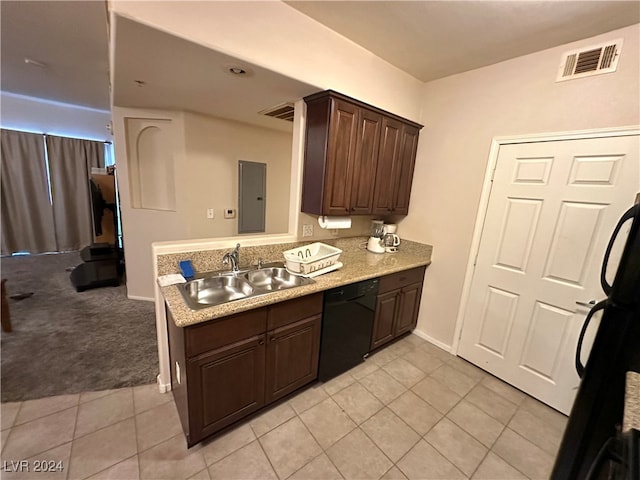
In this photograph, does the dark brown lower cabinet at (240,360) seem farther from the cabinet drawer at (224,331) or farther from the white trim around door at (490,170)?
the white trim around door at (490,170)

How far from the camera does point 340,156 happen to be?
2.08 metres

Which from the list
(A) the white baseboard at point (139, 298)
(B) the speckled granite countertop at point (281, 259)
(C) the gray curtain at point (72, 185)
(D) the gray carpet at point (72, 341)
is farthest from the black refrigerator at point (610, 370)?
(C) the gray curtain at point (72, 185)

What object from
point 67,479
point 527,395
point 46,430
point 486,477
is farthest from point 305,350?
point 527,395

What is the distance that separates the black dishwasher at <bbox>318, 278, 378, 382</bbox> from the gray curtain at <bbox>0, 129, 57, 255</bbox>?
5.82 metres

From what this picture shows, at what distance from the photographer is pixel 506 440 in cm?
175

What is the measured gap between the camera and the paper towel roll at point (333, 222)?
226cm

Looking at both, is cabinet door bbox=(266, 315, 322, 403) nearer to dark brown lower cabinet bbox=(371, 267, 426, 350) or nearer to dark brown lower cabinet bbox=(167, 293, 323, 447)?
dark brown lower cabinet bbox=(167, 293, 323, 447)

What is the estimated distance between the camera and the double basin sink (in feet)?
5.54

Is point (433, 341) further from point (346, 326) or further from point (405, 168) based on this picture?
point (405, 168)

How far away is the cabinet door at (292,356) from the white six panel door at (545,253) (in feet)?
5.20

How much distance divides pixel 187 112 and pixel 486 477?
155 inches

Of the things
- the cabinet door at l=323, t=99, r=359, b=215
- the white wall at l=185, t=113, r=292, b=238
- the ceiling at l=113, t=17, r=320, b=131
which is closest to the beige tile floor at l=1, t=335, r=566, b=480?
the cabinet door at l=323, t=99, r=359, b=215

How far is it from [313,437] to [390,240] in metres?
1.92

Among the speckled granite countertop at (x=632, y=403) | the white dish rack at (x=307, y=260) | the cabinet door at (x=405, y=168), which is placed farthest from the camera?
the cabinet door at (x=405, y=168)
